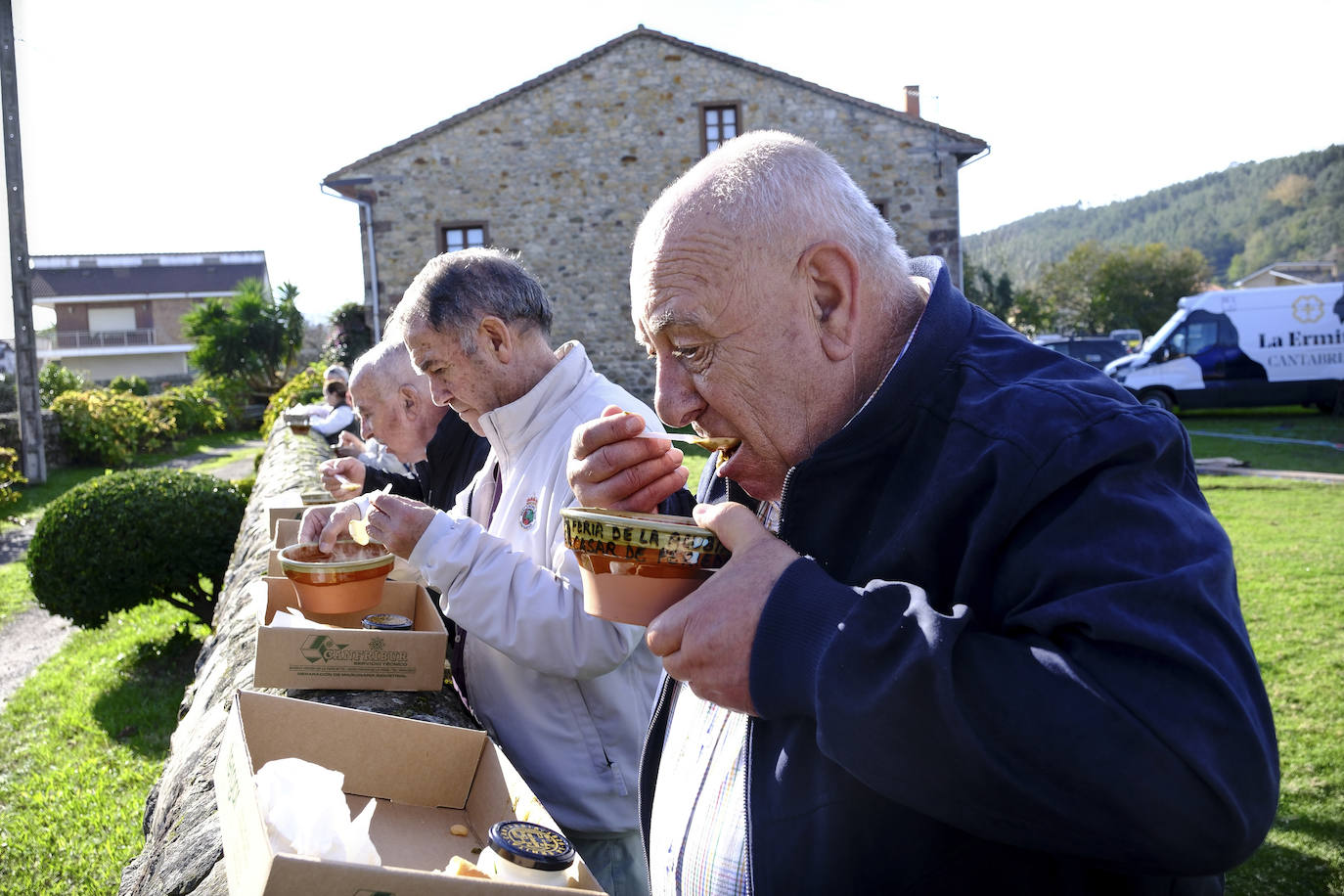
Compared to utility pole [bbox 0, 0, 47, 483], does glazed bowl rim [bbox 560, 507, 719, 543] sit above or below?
below

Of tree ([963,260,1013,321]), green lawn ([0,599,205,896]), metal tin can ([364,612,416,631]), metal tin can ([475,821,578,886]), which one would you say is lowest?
green lawn ([0,599,205,896])

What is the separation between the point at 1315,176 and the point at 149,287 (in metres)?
108

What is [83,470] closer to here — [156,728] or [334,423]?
[334,423]

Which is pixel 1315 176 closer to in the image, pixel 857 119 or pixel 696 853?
pixel 857 119

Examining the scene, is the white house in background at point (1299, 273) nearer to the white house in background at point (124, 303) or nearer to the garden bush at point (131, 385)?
the garden bush at point (131, 385)

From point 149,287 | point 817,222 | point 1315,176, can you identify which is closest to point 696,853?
point 817,222

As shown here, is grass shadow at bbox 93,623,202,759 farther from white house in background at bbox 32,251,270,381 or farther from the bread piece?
white house in background at bbox 32,251,270,381

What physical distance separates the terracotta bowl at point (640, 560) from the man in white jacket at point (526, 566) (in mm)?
725

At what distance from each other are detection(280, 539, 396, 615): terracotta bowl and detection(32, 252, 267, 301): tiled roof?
219 feet

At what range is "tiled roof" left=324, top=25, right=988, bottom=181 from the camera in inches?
798

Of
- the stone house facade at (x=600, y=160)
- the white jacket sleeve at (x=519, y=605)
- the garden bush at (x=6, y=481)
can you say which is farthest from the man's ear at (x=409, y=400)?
the stone house facade at (x=600, y=160)

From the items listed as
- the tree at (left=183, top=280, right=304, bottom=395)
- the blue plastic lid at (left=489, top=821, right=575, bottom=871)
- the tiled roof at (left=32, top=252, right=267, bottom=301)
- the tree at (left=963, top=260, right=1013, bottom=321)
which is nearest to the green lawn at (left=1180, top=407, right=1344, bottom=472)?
the blue plastic lid at (left=489, top=821, right=575, bottom=871)

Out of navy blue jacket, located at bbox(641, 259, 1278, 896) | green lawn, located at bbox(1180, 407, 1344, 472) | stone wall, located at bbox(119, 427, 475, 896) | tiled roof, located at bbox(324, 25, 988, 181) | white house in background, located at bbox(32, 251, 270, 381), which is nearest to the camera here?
navy blue jacket, located at bbox(641, 259, 1278, 896)

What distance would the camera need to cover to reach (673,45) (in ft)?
67.4
